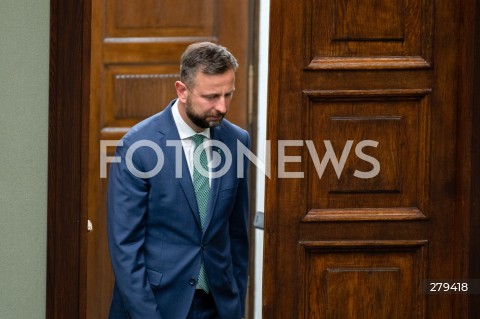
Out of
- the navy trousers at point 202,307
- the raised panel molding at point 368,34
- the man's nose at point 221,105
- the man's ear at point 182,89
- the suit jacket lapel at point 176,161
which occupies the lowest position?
the navy trousers at point 202,307

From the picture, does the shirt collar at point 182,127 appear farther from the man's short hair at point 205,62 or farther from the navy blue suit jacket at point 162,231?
the man's short hair at point 205,62

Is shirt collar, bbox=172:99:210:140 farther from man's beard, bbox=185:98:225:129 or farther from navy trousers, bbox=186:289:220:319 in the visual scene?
navy trousers, bbox=186:289:220:319

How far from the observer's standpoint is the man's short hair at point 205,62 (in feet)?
11.6

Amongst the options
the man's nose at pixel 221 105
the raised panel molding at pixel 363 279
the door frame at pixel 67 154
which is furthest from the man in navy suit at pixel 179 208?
the raised panel molding at pixel 363 279

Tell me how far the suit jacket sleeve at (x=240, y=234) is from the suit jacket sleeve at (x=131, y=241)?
0.38m

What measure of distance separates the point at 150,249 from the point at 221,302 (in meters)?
0.29

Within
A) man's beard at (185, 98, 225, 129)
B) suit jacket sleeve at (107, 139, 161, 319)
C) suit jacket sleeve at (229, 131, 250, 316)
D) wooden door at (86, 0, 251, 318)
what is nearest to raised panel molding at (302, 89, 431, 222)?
suit jacket sleeve at (229, 131, 250, 316)

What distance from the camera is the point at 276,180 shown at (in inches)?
145

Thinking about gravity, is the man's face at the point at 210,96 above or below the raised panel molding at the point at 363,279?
above

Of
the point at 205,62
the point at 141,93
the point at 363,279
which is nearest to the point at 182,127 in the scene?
the point at 205,62

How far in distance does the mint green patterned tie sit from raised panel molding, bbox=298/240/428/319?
1.09 ft

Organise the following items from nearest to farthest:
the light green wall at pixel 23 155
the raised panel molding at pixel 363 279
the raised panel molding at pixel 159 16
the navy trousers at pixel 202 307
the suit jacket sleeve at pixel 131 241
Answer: the light green wall at pixel 23 155, the suit jacket sleeve at pixel 131 241, the navy trousers at pixel 202 307, the raised panel molding at pixel 363 279, the raised panel molding at pixel 159 16

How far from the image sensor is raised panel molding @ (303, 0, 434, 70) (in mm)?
3664

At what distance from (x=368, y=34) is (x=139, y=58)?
6.18 feet
